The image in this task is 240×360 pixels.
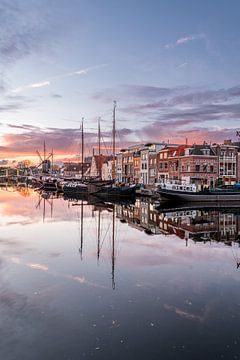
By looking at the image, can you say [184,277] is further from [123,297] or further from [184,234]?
[184,234]

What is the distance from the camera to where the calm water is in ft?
25.5

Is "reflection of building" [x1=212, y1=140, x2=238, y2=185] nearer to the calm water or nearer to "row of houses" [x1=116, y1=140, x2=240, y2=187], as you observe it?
"row of houses" [x1=116, y1=140, x2=240, y2=187]

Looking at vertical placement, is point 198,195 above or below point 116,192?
above

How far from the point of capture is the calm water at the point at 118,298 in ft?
25.5

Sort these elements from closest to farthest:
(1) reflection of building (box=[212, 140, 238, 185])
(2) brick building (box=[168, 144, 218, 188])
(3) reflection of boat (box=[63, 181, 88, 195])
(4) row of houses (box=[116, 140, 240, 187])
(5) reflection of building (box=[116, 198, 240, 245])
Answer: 1. (5) reflection of building (box=[116, 198, 240, 245])
2. (2) brick building (box=[168, 144, 218, 188])
3. (4) row of houses (box=[116, 140, 240, 187])
4. (1) reflection of building (box=[212, 140, 238, 185])
5. (3) reflection of boat (box=[63, 181, 88, 195])

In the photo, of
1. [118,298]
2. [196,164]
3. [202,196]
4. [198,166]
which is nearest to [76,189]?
[196,164]

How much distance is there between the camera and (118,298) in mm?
10828

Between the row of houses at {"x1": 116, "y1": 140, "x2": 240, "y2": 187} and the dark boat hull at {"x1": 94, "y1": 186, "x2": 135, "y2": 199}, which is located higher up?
the row of houses at {"x1": 116, "y1": 140, "x2": 240, "y2": 187}

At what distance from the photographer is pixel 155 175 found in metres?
82.1

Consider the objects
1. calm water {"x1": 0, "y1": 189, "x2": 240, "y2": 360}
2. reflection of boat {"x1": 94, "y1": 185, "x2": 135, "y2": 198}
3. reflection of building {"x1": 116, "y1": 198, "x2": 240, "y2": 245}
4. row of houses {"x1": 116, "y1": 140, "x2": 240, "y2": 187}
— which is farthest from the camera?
row of houses {"x1": 116, "y1": 140, "x2": 240, "y2": 187}

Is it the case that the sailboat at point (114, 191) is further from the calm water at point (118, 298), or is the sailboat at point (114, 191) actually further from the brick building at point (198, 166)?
the calm water at point (118, 298)

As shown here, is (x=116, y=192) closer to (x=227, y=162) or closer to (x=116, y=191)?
(x=116, y=191)

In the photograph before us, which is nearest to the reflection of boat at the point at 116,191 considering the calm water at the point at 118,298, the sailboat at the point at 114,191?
the sailboat at the point at 114,191

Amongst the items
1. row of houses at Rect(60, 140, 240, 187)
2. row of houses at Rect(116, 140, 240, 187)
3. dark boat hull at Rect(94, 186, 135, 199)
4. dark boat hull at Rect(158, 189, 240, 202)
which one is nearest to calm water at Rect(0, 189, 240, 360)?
dark boat hull at Rect(158, 189, 240, 202)
